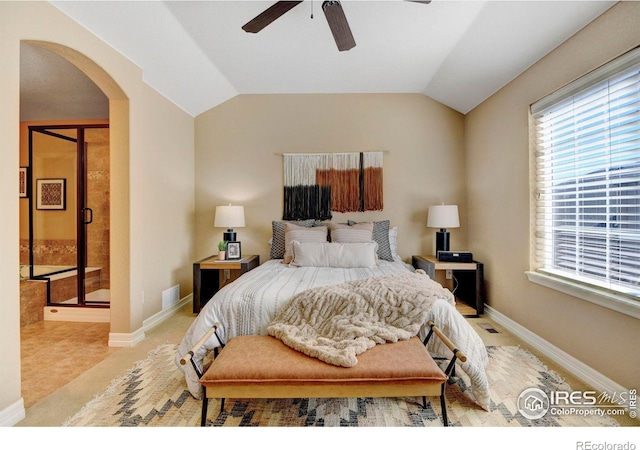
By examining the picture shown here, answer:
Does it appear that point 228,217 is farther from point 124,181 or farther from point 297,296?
point 297,296

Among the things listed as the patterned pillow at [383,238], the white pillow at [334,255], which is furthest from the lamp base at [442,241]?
the white pillow at [334,255]

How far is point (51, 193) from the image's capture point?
3.67 m

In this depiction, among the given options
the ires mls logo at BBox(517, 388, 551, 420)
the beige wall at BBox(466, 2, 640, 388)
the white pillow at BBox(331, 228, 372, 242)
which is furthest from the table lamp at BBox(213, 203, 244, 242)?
the ires mls logo at BBox(517, 388, 551, 420)

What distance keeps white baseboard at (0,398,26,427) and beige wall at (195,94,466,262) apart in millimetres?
2519

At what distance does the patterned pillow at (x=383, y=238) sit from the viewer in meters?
3.60

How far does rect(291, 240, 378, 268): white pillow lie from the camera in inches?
124

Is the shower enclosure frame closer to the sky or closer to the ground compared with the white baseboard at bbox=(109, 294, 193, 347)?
closer to the sky

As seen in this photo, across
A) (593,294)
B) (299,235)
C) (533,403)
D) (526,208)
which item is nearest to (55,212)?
(299,235)

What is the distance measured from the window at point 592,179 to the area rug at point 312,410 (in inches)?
34.3

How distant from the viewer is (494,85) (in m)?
3.18

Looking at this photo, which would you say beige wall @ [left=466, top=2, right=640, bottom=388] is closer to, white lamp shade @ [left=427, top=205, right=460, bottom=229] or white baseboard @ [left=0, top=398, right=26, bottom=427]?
white lamp shade @ [left=427, top=205, right=460, bottom=229]

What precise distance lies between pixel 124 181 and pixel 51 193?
1.67 m

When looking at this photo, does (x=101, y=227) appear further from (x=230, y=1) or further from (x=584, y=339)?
(x=584, y=339)

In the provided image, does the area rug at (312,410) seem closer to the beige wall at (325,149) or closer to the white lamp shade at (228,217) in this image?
the white lamp shade at (228,217)
